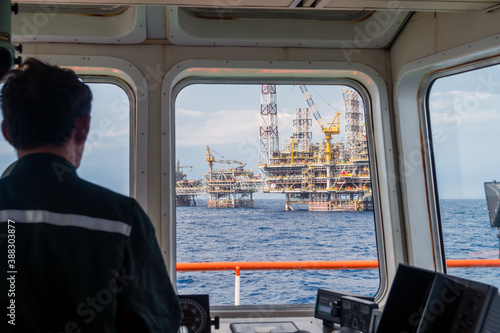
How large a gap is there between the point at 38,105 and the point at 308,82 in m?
2.02

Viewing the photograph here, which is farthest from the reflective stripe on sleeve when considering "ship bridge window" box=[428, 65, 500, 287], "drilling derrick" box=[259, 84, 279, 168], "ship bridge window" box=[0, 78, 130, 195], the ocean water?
the ocean water

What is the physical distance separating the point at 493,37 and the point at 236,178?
408 cm

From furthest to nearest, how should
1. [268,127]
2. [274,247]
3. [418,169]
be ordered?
[274,247] < [268,127] < [418,169]

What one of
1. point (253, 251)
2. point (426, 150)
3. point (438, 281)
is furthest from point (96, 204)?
point (253, 251)

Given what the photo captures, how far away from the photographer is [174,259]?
7.41 ft

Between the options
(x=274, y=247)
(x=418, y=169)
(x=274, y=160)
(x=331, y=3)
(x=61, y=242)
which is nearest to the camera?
(x=61, y=242)

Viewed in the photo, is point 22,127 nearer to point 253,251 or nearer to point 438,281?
point 438,281

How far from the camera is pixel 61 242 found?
2.47 feet

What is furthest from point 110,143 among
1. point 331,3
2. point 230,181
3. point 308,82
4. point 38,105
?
point 230,181

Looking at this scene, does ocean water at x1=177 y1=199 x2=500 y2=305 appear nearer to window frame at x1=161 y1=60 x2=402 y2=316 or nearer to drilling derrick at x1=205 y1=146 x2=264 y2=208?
drilling derrick at x1=205 y1=146 x2=264 y2=208

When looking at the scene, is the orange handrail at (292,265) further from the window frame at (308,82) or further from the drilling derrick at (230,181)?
the drilling derrick at (230,181)

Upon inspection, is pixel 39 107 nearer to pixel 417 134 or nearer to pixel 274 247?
pixel 417 134

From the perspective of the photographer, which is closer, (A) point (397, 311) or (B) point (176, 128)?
(A) point (397, 311)

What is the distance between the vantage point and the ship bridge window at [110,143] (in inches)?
93.1
